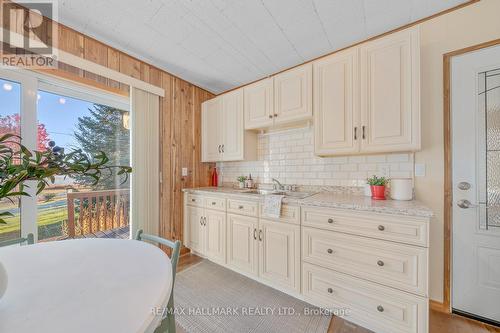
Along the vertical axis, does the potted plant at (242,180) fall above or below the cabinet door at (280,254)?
above

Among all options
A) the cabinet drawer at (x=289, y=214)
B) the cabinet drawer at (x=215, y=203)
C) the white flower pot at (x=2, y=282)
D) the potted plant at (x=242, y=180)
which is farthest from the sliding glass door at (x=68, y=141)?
the cabinet drawer at (x=289, y=214)

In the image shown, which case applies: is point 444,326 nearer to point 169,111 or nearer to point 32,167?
point 32,167

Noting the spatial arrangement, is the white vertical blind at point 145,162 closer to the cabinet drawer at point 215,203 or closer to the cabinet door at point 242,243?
the cabinet drawer at point 215,203

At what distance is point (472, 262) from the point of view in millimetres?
1635

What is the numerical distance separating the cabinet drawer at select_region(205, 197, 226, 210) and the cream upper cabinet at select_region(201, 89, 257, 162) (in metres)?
0.63

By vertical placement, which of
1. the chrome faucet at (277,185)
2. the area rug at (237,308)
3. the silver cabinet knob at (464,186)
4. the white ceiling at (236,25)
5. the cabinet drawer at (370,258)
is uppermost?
the white ceiling at (236,25)

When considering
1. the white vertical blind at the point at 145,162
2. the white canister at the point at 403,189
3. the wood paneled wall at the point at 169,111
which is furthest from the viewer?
the white vertical blind at the point at 145,162

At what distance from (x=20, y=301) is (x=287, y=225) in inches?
66.6

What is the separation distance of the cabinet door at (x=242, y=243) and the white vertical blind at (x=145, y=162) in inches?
39.6

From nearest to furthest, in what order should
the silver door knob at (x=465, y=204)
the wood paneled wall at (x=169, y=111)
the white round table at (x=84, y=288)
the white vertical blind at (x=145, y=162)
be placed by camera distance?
the white round table at (x=84, y=288), the silver door knob at (x=465, y=204), the wood paneled wall at (x=169, y=111), the white vertical blind at (x=145, y=162)

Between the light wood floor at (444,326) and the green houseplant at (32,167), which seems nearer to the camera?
the green houseplant at (32,167)

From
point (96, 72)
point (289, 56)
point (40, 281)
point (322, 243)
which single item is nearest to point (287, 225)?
point (322, 243)

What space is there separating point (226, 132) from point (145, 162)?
3.72ft

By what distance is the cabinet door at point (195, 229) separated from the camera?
2707mm
